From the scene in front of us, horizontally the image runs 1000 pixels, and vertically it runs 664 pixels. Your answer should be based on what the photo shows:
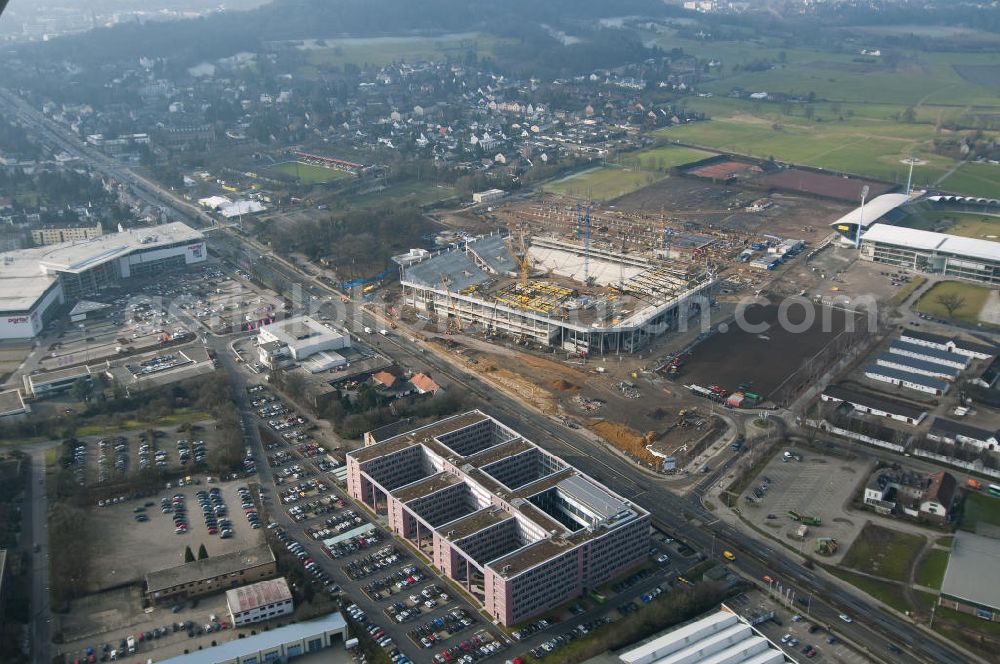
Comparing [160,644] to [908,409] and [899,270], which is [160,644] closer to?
[908,409]

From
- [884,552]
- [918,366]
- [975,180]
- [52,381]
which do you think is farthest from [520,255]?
[975,180]

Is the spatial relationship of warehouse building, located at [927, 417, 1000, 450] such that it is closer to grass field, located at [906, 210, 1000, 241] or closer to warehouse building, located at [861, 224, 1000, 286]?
warehouse building, located at [861, 224, 1000, 286]

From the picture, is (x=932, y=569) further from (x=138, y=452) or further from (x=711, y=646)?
(x=138, y=452)

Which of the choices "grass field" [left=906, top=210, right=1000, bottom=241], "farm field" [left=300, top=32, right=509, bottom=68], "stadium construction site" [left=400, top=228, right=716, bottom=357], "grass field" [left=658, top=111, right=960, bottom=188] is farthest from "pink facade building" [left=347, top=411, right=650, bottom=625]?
"farm field" [left=300, top=32, right=509, bottom=68]

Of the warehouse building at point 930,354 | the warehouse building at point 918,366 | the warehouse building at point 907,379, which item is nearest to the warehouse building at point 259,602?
the warehouse building at point 907,379

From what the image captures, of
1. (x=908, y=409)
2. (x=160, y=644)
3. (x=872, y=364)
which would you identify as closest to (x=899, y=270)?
(x=872, y=364)
